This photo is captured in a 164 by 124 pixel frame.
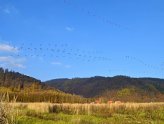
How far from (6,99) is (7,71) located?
59.9 m

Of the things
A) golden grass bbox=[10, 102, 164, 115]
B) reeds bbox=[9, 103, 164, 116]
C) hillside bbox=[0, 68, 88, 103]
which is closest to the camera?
golden grass bbox=[10, 102, 164, 115]

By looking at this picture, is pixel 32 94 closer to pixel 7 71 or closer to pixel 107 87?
pixel 7 71

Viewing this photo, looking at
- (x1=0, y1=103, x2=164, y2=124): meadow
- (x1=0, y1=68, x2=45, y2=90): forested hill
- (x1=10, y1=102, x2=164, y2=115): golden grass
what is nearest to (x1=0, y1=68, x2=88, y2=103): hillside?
(x1=0, y1=68, x2=45, y2=90): forested hill

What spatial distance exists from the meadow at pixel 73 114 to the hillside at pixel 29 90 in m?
23.5

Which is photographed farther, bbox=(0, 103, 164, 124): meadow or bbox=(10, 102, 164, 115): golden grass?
bbox=(10, 102, 164, 115): golden grass

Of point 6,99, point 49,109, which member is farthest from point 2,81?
point 6,99

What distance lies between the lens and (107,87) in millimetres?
121312

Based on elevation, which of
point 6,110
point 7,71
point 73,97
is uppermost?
point 7,71

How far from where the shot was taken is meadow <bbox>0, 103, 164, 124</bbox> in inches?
630

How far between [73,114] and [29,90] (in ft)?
133

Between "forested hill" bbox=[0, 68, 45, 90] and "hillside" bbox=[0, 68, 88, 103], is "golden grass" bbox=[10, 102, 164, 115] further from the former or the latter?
"forested hill" bbox=[0, 68, 45, 90]

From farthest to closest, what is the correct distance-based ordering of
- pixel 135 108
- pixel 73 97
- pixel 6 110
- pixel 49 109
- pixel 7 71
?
pixel 7 71
pixel 73 97
pixel 135 108
pixel 49 109
pixel 6 110

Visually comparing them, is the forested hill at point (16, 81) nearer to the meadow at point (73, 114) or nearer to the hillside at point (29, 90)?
the hillside at point (29, 90)

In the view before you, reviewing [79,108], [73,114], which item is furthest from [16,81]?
[73,114]
